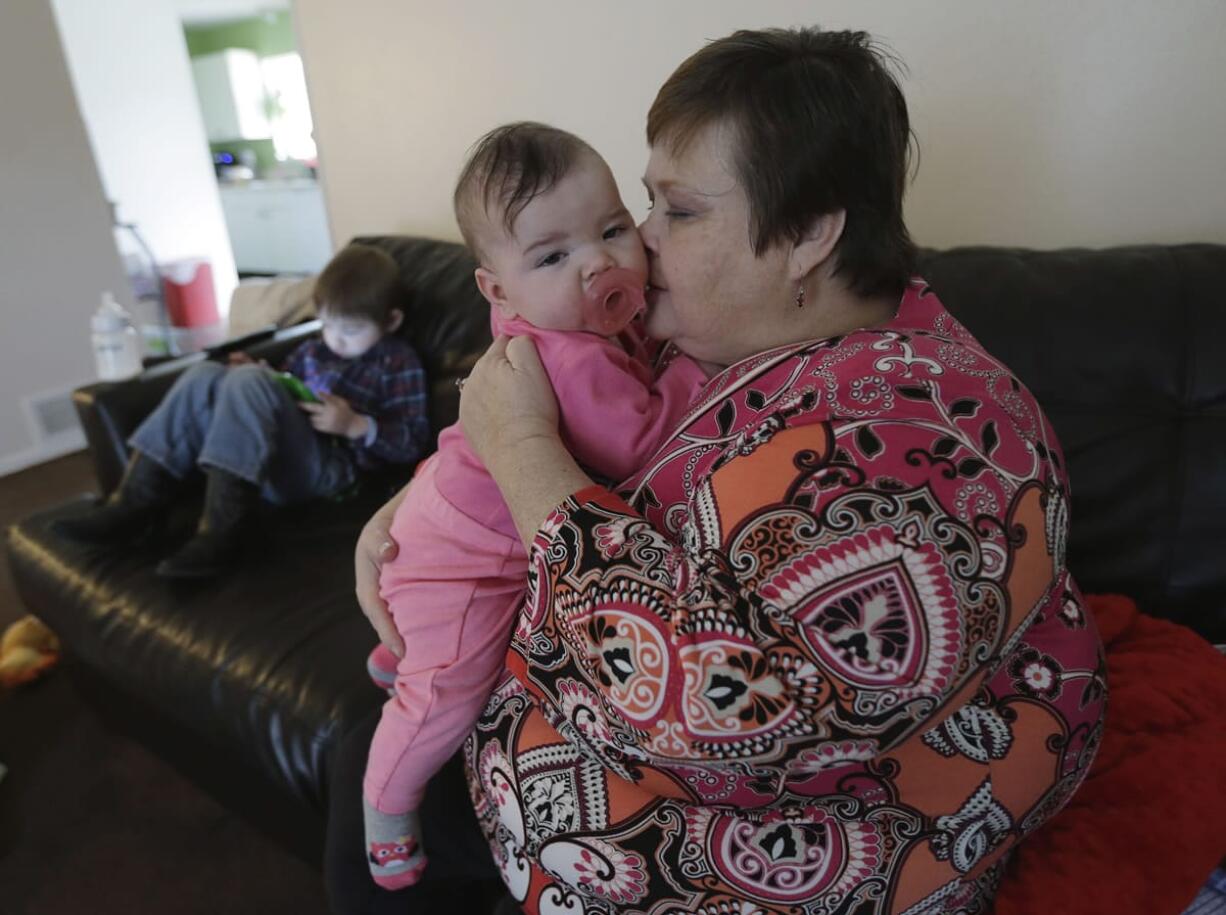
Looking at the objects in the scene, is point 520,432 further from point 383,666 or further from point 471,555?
point 383,666

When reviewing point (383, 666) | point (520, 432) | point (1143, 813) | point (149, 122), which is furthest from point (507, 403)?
point (149, 122)

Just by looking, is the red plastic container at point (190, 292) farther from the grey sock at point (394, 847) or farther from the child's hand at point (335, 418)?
the grey sock at point (394, 847)

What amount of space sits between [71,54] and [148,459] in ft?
13.5

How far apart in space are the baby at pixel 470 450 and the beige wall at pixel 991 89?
3.37 feet

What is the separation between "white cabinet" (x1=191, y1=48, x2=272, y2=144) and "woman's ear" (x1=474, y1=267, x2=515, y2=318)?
7955mm

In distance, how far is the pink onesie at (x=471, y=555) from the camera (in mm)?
835

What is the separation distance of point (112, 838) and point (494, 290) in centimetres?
159

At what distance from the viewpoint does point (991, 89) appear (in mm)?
1495

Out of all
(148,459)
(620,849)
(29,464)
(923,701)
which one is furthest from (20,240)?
(923,701)

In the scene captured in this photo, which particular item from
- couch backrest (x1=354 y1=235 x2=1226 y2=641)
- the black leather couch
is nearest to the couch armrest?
the black leather couch

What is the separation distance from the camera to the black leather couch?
1.24 metres

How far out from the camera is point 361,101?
2.45 meters

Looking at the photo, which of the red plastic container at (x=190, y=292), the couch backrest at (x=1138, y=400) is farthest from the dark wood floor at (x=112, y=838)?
the red plastic container at (x=190, y=292)

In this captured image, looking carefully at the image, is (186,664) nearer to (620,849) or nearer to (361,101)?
(620,849)
